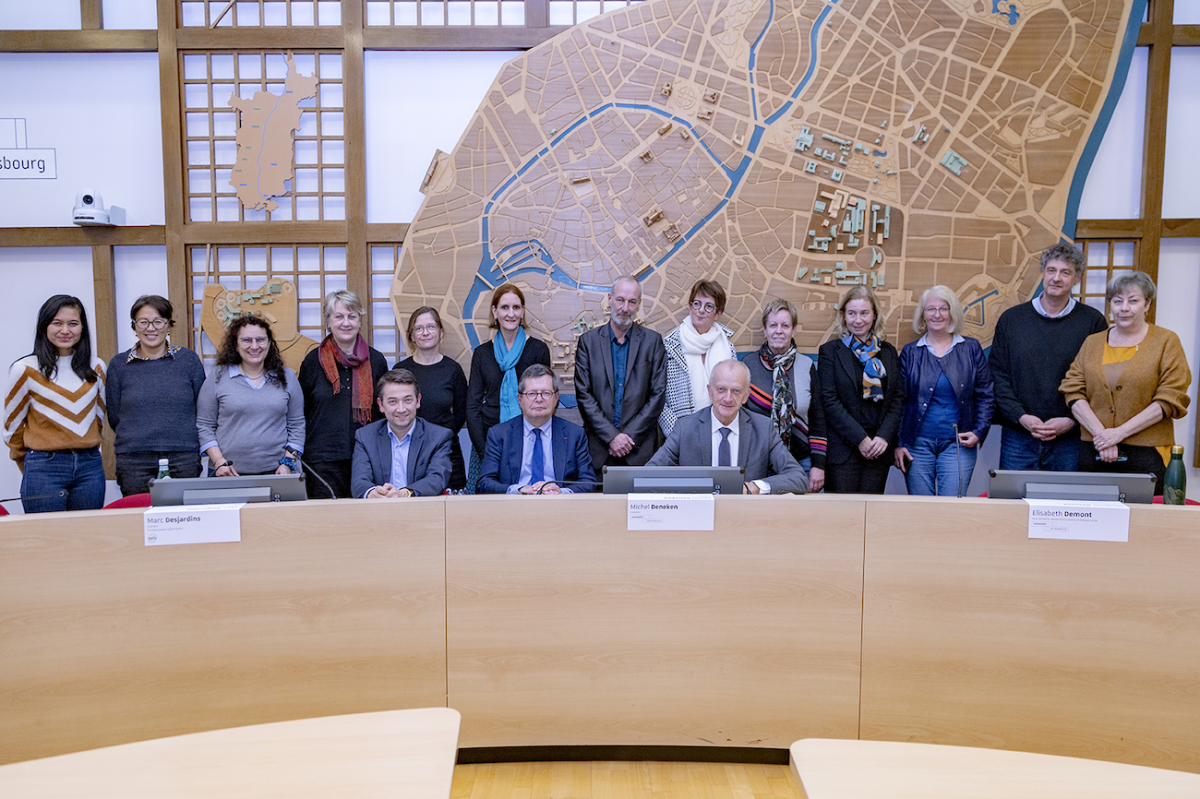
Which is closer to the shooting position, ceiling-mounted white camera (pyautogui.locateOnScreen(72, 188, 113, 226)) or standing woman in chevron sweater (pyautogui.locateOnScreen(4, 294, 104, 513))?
standing woman in chevron sweater (pyautogui.locateOnScreen(4, 294, 104, 513))

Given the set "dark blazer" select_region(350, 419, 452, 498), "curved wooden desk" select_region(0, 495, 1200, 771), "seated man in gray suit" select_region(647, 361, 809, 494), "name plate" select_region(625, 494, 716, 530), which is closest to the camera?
"curved wooden desk" select_region(0, 495, 1200, 771)

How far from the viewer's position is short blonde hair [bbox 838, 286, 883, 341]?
11.0 ft

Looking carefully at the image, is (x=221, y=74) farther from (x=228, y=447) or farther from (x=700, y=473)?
(x=700, y=473)

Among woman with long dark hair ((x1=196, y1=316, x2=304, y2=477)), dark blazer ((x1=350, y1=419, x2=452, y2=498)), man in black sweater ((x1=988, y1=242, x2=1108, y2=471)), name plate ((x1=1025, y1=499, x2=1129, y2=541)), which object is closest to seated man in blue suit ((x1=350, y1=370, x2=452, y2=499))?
dark blazer ((x1=350, y1=419, x2=452, y2=498))

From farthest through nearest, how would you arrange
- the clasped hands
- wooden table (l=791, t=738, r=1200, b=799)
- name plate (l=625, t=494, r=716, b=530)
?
the clasped hands
name plate (l=625, t=494, r=716, b=530)
wooden table (l=791, t=738, r=1200, b=799)

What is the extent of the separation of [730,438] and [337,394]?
1.85m

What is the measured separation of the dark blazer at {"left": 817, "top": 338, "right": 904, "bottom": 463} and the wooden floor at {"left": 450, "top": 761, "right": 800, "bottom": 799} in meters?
1.58

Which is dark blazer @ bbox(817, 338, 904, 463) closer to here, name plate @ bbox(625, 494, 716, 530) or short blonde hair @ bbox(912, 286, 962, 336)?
short blonde hair @ bbox(912, 286, 962, 336)

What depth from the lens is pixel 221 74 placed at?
3.84 m

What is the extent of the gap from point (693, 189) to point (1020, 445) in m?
A: 2.01

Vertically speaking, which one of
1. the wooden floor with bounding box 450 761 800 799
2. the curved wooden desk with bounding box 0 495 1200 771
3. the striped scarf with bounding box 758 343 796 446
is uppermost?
the striped scarf with bounding box 758 343 796 446

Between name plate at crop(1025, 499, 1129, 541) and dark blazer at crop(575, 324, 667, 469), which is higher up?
dark blazer at crop(575, 324, 667, 469)

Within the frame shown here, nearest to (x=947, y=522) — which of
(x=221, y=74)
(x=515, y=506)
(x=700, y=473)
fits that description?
(x=700, y=473)

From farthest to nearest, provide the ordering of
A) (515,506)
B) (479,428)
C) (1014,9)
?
(1014,9)
(479,428)
(515,506)
